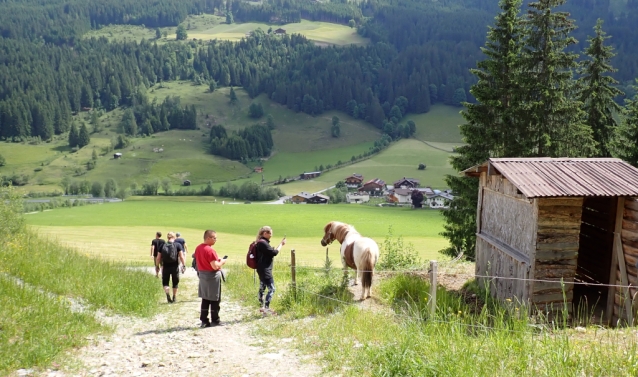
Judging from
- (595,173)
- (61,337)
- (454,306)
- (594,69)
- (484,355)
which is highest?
(594,69)

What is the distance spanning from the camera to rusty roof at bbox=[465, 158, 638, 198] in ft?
40.7

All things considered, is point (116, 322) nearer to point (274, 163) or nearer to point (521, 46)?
point (521, 46)

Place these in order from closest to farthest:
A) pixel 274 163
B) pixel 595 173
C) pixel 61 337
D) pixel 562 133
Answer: pixel 61 337
pixel 595 173
pixel 562 133
pixel 274 163

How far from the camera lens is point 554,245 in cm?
1288

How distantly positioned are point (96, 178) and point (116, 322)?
150 metres

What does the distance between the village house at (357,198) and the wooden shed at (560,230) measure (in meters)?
101

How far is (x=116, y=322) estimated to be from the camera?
1116 cm

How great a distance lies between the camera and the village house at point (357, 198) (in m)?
118

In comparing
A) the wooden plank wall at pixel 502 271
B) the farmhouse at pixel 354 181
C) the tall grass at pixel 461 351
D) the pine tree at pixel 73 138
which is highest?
the tall grass at pixel 461 351

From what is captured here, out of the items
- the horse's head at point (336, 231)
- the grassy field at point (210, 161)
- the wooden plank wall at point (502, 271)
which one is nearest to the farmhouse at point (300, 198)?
the grassy field at point (210, 161)

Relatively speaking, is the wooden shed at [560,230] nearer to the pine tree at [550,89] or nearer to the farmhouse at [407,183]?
the pine tree at [550,89]

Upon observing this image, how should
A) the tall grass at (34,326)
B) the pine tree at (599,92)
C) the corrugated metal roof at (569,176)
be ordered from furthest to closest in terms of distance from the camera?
the pine tree at (599,92) < the corrugated metal roof at (569,176) < the tall grass at (34,326)

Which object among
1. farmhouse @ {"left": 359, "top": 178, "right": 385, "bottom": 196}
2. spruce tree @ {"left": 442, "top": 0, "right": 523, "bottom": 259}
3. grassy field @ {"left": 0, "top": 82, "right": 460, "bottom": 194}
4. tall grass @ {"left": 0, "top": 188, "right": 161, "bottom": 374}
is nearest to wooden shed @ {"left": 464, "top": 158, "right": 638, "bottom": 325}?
tall grass @ {"left": 0, "top": 188, "right": 161, "bottom": 374}

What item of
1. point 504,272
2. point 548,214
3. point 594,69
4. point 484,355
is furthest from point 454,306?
point 594,69
